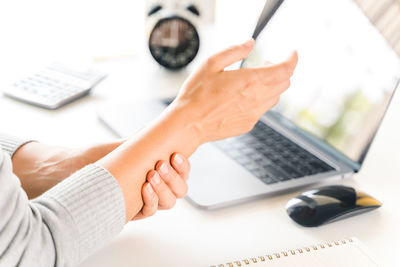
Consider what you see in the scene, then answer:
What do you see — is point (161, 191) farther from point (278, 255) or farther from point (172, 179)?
point (278, 255)

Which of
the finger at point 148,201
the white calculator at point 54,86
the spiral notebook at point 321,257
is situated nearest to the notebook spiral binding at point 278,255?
the spiral notebook at point 321,257

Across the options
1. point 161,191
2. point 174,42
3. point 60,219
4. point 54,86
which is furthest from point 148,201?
point 174,42

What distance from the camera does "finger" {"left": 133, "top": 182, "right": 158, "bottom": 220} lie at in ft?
2.09

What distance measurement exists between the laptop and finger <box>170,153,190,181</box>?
0.20 ft

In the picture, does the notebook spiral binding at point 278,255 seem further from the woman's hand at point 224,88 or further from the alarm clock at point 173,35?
the alarm clock at point 173,35

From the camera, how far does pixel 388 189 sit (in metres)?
0.79

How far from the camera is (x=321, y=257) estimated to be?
0.58 meters

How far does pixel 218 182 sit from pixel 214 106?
0.46 feet

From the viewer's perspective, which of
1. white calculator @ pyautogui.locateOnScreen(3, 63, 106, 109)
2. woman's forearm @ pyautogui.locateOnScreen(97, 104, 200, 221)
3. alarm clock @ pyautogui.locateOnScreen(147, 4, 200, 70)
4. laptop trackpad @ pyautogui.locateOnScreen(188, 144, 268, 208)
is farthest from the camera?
alarm clock @ pyautogui.locateOnScreen(147, 4, 200, 70)

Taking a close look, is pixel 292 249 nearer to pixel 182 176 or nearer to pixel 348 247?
pixel 348 247

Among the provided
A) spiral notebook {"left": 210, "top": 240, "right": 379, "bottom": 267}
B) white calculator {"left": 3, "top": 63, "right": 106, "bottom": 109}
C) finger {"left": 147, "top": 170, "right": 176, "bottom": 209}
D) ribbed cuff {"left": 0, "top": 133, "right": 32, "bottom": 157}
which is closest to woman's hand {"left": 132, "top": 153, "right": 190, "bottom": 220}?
finger {"left": 147, "top": 170, "right": 176, "bottom": 209}

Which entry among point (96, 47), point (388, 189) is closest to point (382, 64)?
point (388, 189)

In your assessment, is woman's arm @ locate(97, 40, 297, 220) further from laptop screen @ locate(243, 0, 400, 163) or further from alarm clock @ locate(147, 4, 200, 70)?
alarm clock @ locate(147, 4, 200, 70)

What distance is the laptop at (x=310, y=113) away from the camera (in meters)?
0.74
